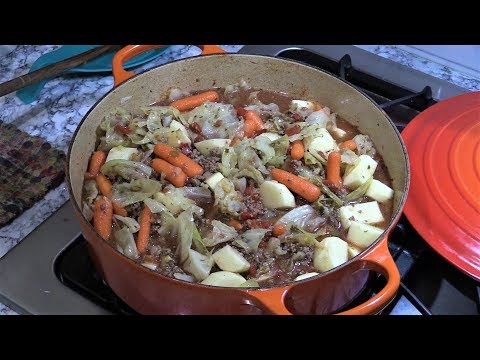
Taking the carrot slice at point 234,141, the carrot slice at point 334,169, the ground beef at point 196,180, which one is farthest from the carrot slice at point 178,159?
the carrot slice at point 334,169

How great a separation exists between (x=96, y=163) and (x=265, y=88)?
23.1 inches

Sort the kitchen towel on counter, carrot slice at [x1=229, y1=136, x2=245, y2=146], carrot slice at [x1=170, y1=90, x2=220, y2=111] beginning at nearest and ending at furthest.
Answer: the kitchen towel on counter < carrot slice at [x1=229, y1=136, x2=245, y2=146] < carrot slice at [x1=170, y1=90, x2=220, y2=111]

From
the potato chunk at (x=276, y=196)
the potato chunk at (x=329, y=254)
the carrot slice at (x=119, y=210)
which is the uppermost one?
the potato chunk at (x=276, y=196)

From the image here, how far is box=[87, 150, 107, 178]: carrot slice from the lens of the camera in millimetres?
1495

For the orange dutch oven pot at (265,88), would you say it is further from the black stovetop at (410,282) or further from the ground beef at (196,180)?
the ground beef at (196,180)

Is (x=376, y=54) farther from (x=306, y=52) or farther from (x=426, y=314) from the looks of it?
(x=426, y=314)

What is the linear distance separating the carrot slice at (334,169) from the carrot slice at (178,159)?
34 cm

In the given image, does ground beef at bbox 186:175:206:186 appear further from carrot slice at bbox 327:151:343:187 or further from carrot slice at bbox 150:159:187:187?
carrot slice at bbox 327:151:343:187

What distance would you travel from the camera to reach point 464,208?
4.47ft

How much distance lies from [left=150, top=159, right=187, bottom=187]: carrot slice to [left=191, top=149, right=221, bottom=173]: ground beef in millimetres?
69

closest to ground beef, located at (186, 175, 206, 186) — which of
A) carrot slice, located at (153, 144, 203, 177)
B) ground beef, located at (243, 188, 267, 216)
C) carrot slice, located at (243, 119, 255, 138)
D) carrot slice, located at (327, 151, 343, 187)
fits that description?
carrot slice, located at (153, 144, 203, 177)

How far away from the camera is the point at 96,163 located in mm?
1498

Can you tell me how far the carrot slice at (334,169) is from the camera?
58.9 inches

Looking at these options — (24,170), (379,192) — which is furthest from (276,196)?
(24,170)
